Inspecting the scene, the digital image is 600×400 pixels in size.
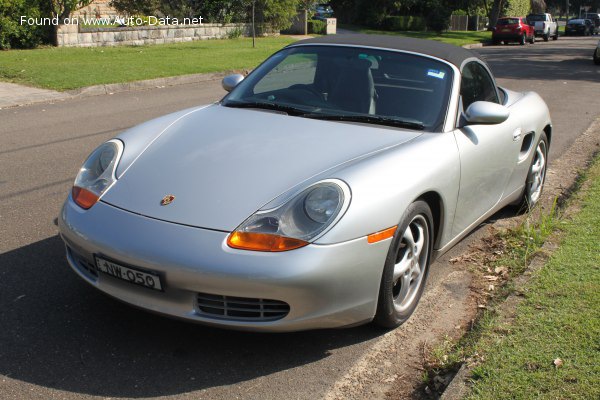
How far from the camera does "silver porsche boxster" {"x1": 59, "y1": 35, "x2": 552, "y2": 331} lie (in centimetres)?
330

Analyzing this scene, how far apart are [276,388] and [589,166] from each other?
5.66 m

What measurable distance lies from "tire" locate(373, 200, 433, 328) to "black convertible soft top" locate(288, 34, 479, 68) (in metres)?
1.36

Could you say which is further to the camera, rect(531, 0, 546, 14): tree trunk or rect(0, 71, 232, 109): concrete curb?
rect(531, 0, 546, 14): tree trunk

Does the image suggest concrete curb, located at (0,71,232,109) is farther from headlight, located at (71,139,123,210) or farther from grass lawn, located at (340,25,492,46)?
grass lawn, located at (340,25,492,46)

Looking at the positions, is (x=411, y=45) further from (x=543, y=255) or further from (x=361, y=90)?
(x=543, y=255)

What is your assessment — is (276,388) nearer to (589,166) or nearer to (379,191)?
(379,191)

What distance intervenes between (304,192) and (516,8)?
213ft

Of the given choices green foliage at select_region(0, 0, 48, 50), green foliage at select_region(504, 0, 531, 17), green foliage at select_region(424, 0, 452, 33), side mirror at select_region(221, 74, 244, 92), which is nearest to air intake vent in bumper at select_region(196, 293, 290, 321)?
side mirror at select_region(221, 74, 244, 92)

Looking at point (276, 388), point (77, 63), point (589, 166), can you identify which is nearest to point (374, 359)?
point (276, 388)

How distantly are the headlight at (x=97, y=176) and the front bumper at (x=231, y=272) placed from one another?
0.85 feet

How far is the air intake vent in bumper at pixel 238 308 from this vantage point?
3314mm

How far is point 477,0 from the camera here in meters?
52.8

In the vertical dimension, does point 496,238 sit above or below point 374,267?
below

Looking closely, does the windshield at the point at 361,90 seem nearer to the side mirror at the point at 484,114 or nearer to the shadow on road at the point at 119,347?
the side mirror at the point at 484,114
